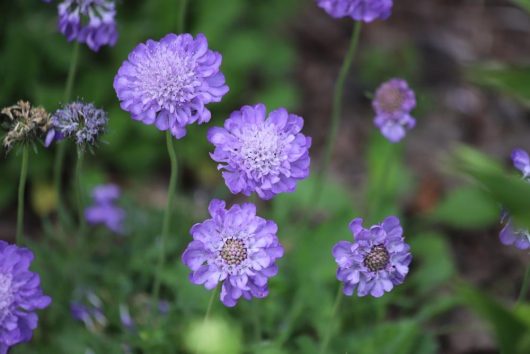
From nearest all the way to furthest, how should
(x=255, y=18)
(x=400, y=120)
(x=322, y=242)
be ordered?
(x=400, y=120), (x=322, y=242), (x=255, y=18)

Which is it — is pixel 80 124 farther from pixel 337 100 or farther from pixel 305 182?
pixel 305 182

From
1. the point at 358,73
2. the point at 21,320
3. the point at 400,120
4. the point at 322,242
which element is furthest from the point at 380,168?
the point at 21,320

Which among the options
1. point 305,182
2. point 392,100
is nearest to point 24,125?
point 392,100

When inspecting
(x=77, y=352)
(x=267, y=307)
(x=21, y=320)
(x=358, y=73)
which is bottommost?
(x=77, y=352)

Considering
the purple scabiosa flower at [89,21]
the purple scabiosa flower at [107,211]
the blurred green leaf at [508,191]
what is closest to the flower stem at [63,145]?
the purple scabiosa flower at [89,21]

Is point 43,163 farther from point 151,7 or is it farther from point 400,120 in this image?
point 400,120

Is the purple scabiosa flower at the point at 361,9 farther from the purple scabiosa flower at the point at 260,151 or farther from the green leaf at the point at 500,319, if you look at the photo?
the green leaf at the point at 500,319
